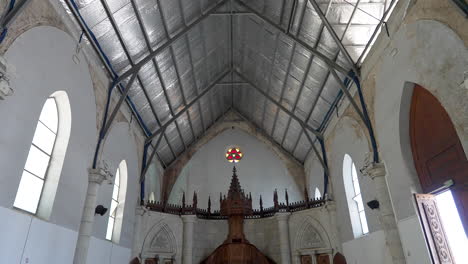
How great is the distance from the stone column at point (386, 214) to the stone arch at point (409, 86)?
210 millimetres

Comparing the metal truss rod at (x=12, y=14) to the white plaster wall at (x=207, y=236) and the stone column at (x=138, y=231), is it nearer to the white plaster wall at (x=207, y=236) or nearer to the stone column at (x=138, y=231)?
the stone column at (x=138, y=231)

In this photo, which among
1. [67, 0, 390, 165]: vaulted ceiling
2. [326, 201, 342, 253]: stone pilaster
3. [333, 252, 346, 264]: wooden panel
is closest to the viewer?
[67, 0, 390, 165]: vaulted ceiling

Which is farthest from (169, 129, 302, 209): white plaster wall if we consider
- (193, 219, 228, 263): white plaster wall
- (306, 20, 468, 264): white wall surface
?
(306, 20, 468, 264): white wall surface

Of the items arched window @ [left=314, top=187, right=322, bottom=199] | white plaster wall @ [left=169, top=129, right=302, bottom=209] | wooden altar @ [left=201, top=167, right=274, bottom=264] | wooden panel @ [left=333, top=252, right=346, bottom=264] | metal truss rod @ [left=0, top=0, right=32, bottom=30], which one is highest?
white plaster wall @ [left=169, top=129, right=302, bottom=209]

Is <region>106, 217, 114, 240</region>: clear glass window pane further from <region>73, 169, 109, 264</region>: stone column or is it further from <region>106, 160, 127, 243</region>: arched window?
<region>73, 169, 109, 264</region>: stone column

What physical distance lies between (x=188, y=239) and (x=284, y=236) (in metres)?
4.84

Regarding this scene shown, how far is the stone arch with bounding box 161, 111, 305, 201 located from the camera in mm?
18734

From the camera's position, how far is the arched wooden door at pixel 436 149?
6527mm

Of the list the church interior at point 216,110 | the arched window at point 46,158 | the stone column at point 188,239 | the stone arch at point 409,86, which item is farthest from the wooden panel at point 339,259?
the arched window at point 46,158

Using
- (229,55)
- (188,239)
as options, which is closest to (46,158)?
(188,239)

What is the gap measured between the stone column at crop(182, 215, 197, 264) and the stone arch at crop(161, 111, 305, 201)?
10.7 feet

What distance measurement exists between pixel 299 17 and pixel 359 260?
940 centimetres

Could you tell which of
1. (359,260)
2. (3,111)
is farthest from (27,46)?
(359,260)

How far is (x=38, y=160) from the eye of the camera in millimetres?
7594
